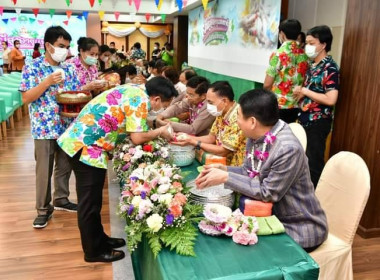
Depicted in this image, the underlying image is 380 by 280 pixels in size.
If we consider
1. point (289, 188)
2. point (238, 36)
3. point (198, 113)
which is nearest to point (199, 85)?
point (198, 113)

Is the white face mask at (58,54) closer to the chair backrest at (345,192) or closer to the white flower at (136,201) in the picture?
the white flower at (136,201)

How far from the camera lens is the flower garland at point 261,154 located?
1.47 m

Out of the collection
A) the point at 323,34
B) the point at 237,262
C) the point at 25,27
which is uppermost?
the point at 25,27

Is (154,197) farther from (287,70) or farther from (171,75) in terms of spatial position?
(171,75)

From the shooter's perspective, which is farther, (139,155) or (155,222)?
(139,155)

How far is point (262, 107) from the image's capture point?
1.45 meters

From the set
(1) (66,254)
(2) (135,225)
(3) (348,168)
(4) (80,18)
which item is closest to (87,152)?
(2) (135,225)

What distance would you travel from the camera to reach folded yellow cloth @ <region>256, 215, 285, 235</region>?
1.32m

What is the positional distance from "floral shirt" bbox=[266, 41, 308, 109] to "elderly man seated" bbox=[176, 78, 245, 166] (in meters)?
0.91

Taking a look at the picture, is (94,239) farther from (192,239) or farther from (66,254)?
(192,239)

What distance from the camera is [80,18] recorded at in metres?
12.9

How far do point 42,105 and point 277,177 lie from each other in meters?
1.89

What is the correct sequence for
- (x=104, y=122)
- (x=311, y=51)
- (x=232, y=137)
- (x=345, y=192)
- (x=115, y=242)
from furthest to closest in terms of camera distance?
(x=311, y=51) < (x=115, y=242) < (x=232, y=137) < (x=104, y=122) < (x=345, y=192)

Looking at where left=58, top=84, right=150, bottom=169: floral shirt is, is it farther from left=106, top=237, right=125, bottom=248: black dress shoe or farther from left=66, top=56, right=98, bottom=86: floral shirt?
left=66, top=56, right=98, bottom=86: floral shirt
